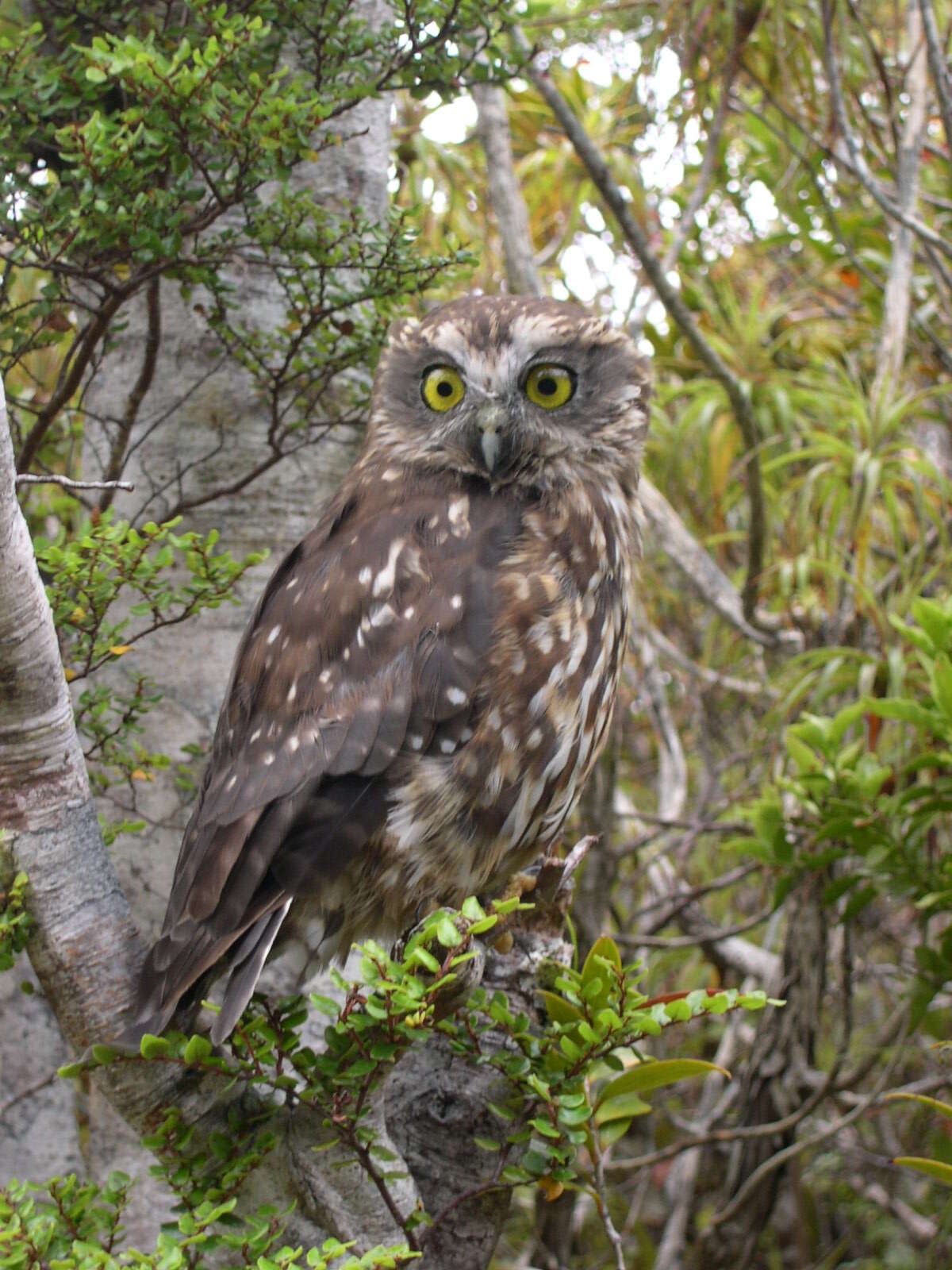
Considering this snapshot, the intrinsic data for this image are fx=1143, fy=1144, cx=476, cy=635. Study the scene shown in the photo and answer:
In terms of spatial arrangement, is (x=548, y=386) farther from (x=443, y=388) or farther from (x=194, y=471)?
(x=194, y=471)

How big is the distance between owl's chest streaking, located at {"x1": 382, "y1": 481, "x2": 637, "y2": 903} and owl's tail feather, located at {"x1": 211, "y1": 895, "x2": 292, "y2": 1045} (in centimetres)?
22

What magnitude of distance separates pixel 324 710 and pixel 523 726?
0.32 meters

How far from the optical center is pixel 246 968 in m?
1.53

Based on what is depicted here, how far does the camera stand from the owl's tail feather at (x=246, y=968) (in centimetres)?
145

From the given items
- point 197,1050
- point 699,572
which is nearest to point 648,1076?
point 197,1050

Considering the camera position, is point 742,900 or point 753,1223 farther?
point 742,900

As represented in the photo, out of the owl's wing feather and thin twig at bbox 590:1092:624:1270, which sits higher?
the owl's wing feather

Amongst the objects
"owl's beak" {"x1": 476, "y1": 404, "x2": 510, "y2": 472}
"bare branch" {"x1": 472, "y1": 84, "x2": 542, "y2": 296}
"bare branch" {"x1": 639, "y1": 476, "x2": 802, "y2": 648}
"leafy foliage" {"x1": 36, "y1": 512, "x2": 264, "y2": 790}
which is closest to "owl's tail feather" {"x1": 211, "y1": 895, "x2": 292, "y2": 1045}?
"leafy foliage" {"x1": 36, "y1": 512, "x2": 264, "y2": 790}

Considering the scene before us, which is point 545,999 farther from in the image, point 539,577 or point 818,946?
point 818,946

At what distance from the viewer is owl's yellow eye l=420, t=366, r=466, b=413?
2.11m

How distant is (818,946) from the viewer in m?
2.96

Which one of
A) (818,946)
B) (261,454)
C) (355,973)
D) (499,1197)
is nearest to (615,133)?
(261,454)

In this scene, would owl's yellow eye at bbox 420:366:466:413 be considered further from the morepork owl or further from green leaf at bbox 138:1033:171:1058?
green leaf at bbox 138:1033:171:1058

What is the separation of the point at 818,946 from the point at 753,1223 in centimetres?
89
